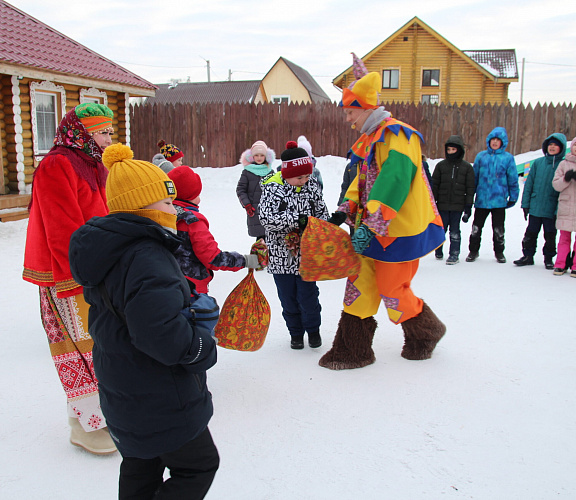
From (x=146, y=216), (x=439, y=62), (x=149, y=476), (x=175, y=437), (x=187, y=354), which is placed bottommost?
(x=149, y=476)

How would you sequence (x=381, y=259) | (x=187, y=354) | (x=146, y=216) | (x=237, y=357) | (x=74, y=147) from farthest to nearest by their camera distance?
(x=237, y=357), (x=381, y=259), (x=74, y=147), (x=146, y=216), (x=187, y=354)

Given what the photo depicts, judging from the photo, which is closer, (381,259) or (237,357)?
(381,259)

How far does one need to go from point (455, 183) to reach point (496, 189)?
0.55 m

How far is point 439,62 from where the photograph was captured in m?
28.1

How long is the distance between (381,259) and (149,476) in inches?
81.6

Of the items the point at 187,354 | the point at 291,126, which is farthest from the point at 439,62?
the point at 187,354

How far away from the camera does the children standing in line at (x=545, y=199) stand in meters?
6.16

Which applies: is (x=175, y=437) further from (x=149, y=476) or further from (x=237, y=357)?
(x=237, y=357)

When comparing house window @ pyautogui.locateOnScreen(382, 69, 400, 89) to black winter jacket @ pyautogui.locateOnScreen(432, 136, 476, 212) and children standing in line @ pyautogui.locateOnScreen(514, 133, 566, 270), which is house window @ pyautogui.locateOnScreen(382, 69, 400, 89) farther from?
children standing in line @ pyautogui.locateOnScreen(514, 133, 566, 270)

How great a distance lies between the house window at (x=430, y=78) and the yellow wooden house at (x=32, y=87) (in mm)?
21215

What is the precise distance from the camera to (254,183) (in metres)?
6.31

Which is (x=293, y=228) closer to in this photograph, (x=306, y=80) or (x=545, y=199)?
(x=545, y=199)

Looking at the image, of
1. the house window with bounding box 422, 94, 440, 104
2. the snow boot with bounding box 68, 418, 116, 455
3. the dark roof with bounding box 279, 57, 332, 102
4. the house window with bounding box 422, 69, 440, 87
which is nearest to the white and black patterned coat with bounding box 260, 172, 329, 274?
the snow boot with bounding box 68, 418, 116, 455

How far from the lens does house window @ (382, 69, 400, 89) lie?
94.6 feet
